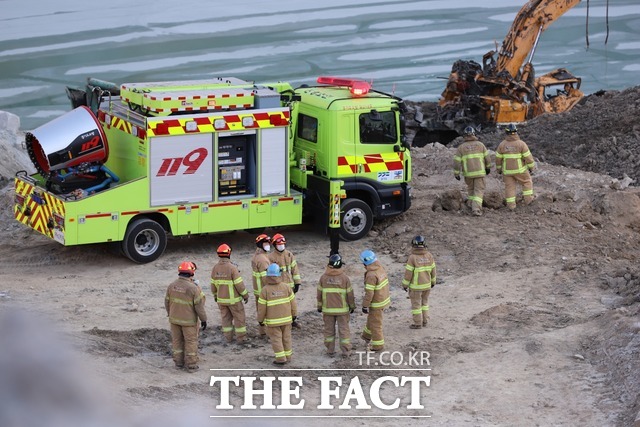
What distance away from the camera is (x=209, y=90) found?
1797 cm

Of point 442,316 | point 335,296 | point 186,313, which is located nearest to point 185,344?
point 186,313

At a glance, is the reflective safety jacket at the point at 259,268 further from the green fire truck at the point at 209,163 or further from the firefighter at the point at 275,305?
the green fire truck at the point at 209,163

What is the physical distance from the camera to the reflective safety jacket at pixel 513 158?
64.2ft

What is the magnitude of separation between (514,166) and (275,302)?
284 inches

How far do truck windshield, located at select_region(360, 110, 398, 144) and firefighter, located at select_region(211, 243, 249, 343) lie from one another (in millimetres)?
4777

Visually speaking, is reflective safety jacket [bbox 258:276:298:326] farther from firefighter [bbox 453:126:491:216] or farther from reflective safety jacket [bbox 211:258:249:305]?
firefighter [bbox 453:126:491:216]

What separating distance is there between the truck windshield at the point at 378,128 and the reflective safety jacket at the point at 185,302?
5831mm

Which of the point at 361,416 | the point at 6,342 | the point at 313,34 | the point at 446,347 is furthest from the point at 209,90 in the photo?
the point at 313,34

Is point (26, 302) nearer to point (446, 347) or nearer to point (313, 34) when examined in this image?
point (446, 347)

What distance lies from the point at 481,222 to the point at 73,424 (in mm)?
13217

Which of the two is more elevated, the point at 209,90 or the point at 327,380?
the point at 209,90

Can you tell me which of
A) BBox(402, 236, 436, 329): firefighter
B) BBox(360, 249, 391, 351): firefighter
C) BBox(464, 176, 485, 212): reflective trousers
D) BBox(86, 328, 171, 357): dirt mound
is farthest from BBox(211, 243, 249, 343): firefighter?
BBox(464, 176, 485, 212): reflective trousers

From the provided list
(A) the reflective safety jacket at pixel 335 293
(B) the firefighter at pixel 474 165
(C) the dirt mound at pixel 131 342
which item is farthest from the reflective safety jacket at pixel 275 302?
(B) the firefighter at pixel 474 165

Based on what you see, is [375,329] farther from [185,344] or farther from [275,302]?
[185,344]
